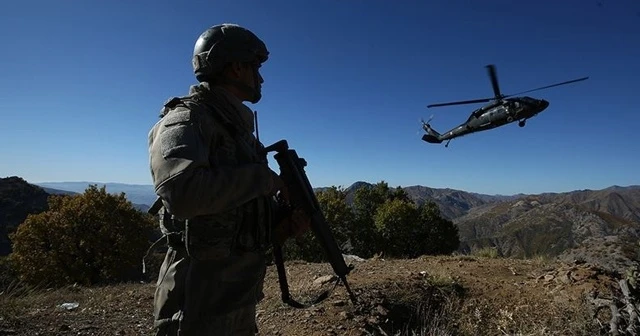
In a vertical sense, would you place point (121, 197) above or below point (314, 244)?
above

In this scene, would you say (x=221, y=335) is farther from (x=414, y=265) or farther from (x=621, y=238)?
(x=621, y=238)

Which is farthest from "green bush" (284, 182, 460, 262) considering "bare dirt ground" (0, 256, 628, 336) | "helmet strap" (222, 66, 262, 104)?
"helmet strap" (222, 66, 262, 104)

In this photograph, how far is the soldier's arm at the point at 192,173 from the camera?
5.07ft

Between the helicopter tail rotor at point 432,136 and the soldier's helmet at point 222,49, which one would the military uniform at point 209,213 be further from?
the helicopter tail rotor at point 432,136

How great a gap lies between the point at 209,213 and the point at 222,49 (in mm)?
943

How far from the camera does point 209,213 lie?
5.49ft

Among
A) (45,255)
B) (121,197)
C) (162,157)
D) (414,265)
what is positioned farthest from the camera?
(121,197)

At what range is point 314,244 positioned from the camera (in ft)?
87.6

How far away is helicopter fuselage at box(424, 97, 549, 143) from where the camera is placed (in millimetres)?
15922

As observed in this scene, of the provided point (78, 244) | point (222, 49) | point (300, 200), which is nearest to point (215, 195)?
point (300, 200)

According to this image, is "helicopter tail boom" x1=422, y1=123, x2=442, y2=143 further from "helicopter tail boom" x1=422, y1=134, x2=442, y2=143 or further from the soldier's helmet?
the soldier's helmet

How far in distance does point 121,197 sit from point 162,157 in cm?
2543

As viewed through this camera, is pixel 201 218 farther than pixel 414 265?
No

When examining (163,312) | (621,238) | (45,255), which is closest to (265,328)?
(163,312)
